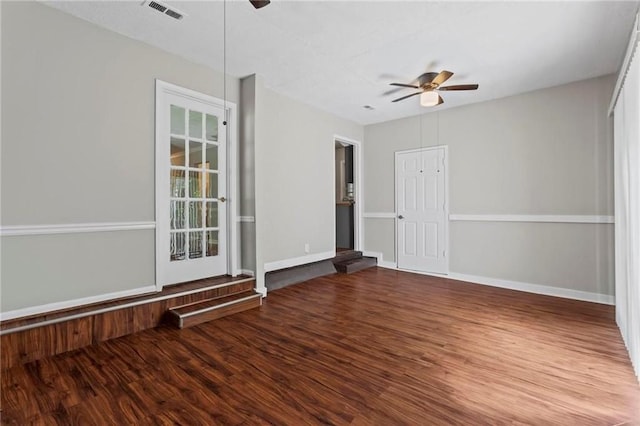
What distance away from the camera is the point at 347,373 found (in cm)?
213

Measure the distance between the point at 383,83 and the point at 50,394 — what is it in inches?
174

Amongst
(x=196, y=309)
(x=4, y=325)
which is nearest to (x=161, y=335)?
(x=196, y=309)

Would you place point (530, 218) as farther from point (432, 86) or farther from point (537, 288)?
point (432, 86)

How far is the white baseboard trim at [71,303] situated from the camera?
7.81 ft

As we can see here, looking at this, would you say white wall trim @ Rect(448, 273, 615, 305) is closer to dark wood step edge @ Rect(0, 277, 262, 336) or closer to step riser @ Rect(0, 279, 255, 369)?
dark wood step edge @ Rect(0, 277, 262, 336)

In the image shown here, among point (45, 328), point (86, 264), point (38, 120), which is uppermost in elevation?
point (38, 120)

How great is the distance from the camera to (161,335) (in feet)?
9.08

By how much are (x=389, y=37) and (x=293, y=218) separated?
2.82 meters

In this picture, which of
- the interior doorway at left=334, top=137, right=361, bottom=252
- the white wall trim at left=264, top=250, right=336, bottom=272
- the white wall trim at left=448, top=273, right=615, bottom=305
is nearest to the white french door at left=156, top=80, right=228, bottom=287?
the white wall trim at left=264, top=250, right=336, bottom=272

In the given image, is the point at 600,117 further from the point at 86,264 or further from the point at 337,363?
the point at 86,264

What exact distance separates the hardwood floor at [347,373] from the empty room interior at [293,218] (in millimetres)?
19

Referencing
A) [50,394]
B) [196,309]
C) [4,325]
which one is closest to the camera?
[50,394]

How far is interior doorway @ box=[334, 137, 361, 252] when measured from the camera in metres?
6.19

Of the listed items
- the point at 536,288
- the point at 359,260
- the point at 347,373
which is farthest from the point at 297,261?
the point at 536,288
